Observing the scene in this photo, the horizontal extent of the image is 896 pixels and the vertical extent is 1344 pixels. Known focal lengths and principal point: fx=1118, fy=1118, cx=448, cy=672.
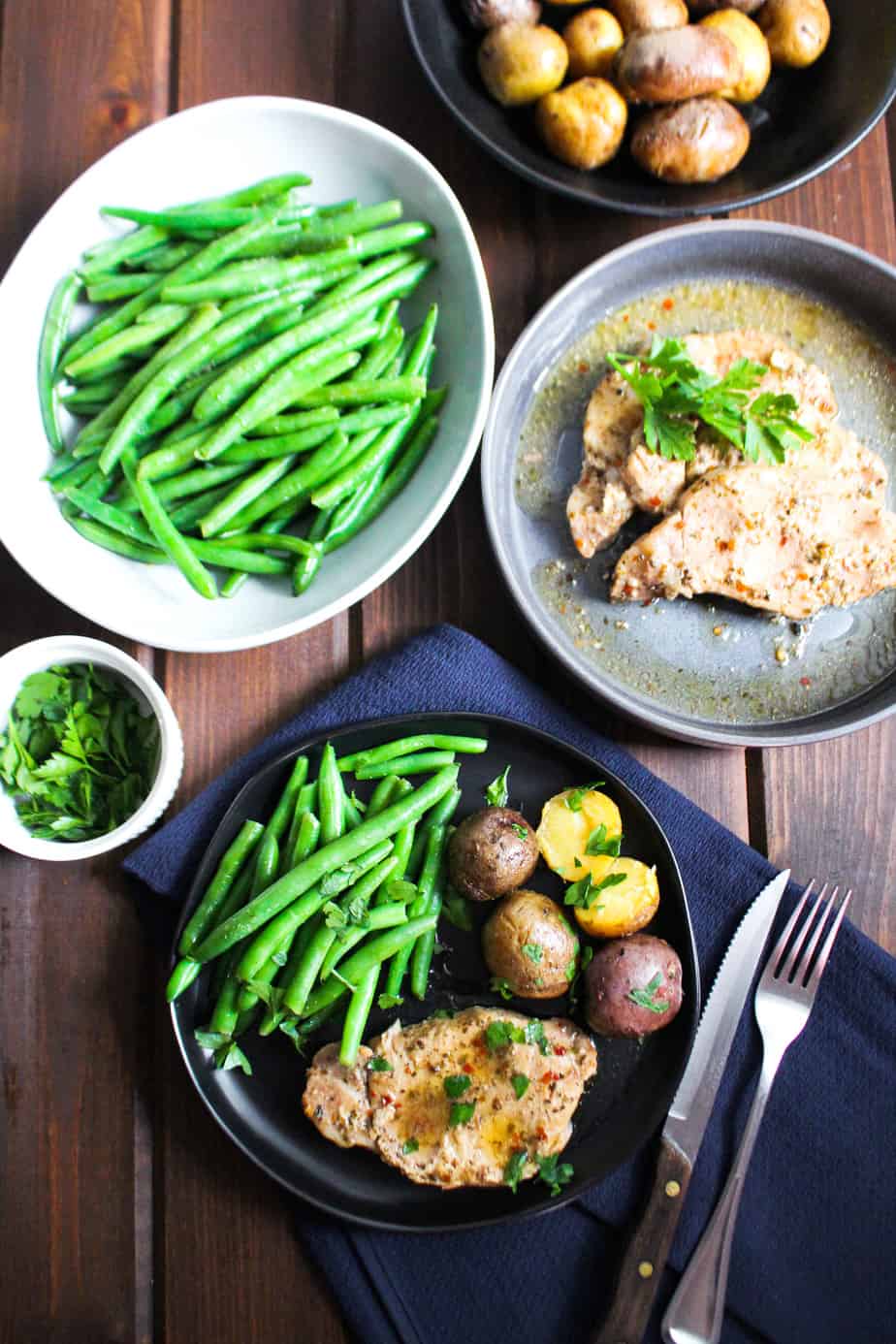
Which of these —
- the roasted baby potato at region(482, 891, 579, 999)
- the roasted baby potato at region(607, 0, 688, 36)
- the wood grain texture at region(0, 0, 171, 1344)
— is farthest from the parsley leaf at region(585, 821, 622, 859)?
the roasted baby potato at region(607, 0, 688, 36)

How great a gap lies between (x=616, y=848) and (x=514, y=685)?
13.5 inches

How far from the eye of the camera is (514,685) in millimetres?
2014

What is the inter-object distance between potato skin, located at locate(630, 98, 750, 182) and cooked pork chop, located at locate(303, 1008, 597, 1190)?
4.85ft

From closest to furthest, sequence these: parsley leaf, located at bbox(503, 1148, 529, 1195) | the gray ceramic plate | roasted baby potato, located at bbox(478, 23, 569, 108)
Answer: parsley leaf, located at bbox(503, 1148, 529, 1195) → roasted baby potato, located at bbox(478, 23, 569, 108) → the gray ceramic plate

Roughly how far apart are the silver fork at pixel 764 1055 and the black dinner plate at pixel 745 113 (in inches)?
49.3

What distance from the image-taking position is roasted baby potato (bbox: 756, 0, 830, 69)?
1.98 m

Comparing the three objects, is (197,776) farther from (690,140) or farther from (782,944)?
(690,140)

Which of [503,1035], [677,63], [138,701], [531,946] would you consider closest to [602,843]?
[531,946]

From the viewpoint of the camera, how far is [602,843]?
189 cm

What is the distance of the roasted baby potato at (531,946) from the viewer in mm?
1816

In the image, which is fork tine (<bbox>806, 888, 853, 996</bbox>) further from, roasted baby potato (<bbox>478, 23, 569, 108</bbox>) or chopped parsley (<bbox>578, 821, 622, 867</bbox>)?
roasted baby potato (<bbox>478, 23, 569, 108</bbox>)

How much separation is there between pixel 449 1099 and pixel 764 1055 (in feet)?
1.83

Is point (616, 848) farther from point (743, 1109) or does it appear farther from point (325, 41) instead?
point (325, 41)

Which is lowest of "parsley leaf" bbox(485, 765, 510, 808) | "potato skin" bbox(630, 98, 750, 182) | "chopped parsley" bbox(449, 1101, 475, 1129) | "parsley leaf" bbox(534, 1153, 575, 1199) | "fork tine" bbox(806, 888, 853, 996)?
"parsley leaf" bbox(534, 1153, 575, 1199)
